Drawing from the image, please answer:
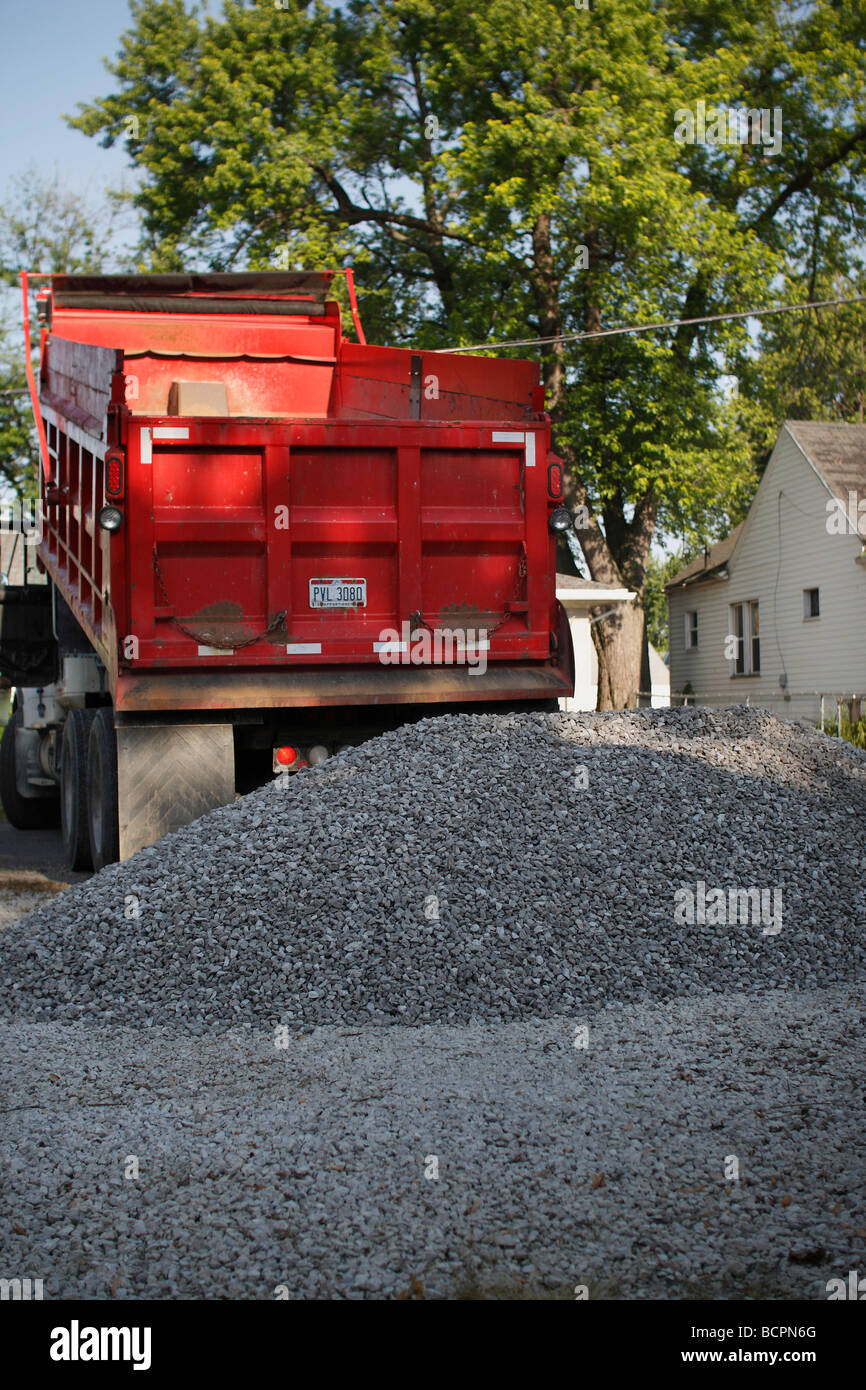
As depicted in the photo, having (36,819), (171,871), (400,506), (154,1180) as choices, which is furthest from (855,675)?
(154,1180)

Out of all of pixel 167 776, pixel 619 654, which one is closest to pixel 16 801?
pixel 167 776

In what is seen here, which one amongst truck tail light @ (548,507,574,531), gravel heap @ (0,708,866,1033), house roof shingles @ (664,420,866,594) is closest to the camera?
gravel heap @ (0,708,866,1033)

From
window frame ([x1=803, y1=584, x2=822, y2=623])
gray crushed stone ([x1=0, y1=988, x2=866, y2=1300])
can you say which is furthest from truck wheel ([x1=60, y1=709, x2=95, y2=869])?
window frame ([x1=803, y1=584, x2=822, y2=623])

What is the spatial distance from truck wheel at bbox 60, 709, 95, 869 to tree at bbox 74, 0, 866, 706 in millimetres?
13586

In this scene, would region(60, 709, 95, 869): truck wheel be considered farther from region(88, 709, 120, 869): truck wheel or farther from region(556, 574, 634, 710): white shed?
region(556, 574, 634, 710): white shed

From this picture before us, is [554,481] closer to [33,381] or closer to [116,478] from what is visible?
[116,478]

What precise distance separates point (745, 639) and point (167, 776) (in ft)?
68.6

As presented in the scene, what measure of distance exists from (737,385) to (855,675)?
686 cm

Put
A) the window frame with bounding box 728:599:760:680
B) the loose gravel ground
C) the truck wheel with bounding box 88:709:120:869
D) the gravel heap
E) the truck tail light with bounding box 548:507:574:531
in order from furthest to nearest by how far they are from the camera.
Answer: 1. the window frame with bounding box 728:599:760:680
2. the truck wheel with bounding box 88:709:120:869
3. the truck tail light with bounding box 548:507:574:531
4. the gravel heap
5. the loose gravel ground

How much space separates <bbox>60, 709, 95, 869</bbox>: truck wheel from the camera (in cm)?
859

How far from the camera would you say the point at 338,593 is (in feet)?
23.9

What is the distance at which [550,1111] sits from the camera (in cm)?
367
